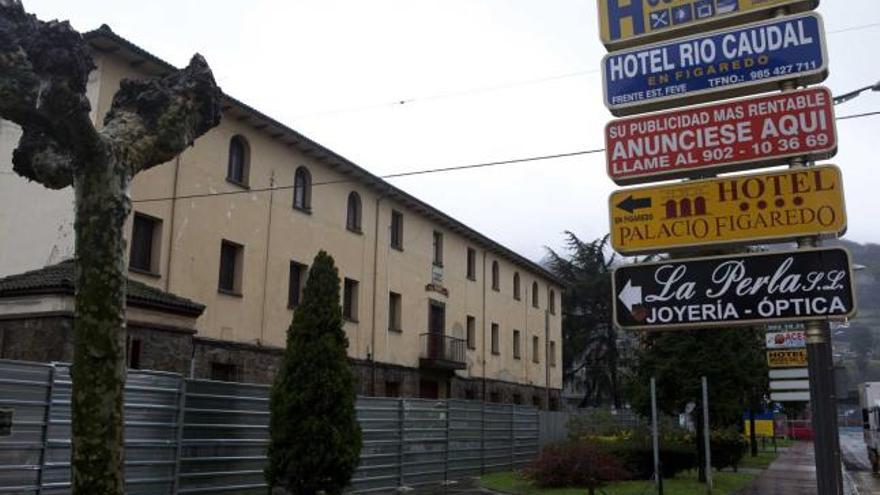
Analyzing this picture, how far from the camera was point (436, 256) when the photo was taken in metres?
36.1

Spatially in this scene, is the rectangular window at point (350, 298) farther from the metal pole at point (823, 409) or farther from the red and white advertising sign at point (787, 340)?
the metal pole at point (823, 409)

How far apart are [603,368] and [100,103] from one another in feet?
155

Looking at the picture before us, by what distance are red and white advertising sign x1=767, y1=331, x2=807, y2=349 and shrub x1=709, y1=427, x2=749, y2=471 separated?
18.8ft

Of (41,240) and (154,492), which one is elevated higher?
(41,240)

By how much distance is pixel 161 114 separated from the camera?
26.9ft

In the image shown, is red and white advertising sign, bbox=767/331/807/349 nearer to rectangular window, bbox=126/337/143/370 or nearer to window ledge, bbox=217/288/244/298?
window ledge, bbox=217/288/244/298

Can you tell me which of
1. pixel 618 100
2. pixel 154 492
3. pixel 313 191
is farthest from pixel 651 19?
pixel 313 191

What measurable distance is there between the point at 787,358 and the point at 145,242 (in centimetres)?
1664

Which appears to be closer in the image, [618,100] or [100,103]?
[618,100]

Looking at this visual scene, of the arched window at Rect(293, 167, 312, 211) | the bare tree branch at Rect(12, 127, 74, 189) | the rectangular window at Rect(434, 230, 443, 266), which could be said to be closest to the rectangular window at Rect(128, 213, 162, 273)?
the arched window at Rect(293, 167, 312, 211)

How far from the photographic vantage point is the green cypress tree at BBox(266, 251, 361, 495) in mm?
13922

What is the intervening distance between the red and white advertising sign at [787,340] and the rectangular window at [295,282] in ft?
45.8

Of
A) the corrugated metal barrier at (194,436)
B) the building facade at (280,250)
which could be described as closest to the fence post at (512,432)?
the corrugated metal barrier at (194,436)

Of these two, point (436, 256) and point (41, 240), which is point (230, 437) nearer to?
point (41, 240)
